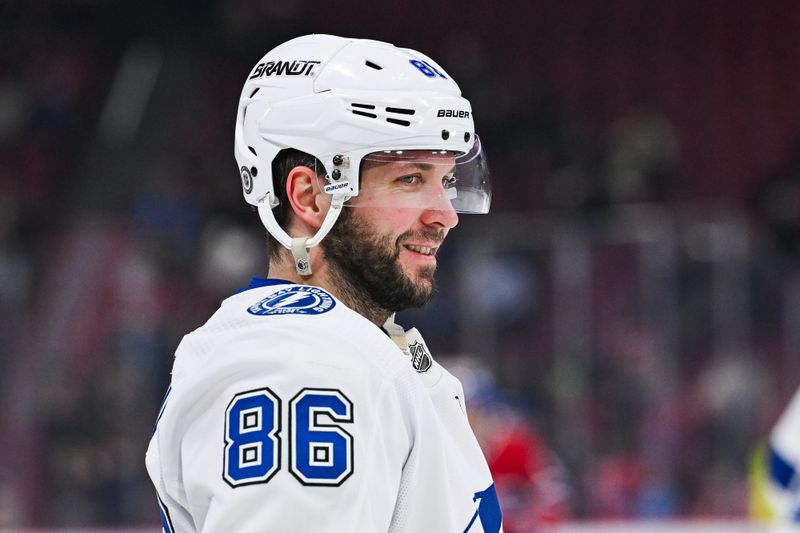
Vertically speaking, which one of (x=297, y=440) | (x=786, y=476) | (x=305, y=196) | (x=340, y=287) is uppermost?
(x=305, y=196)

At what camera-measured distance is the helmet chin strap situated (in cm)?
162

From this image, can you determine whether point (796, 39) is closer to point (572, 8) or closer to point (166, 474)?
point (572, 8)

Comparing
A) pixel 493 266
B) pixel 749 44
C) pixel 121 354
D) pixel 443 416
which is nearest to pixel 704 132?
pixel 749 44

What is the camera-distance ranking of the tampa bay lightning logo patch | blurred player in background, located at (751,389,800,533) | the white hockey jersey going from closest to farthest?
the white hockey jersey < the tampa bay lightning logo patch < blurred player in background, located at (751,389,800,533)

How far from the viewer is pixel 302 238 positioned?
1.64 m

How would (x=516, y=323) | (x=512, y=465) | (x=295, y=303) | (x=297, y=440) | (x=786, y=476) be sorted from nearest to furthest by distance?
(x=297, y=440) < (x=295, y=303) < (x=786, y=476) < (x=512, y=465) < (x=516, y=323)

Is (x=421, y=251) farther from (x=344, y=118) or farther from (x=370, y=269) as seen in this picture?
(x=344, y=118)

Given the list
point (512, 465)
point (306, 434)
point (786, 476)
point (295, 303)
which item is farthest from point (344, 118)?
point (512, 465)

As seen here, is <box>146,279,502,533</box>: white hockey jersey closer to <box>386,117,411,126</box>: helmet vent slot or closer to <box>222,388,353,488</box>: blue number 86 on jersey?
<box>222,388,353,488</box>: blue number 86 on jersey

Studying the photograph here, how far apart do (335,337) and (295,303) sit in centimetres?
9

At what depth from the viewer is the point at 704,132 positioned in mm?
9953

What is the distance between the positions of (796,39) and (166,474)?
9862mm

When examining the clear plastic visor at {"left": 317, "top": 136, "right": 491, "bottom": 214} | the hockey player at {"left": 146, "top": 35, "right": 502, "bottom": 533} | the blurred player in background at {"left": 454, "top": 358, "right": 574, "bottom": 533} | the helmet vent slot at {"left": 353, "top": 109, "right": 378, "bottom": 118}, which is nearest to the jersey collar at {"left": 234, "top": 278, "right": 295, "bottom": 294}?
the hockey player at {"left": 146, "top": 35, "right": 502, "bottom": 533}

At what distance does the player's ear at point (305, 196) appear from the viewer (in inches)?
65.0
